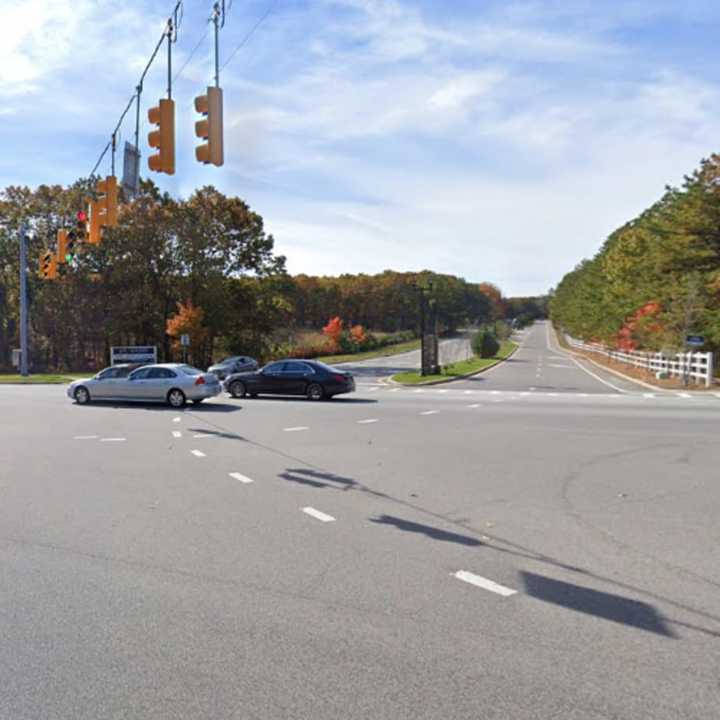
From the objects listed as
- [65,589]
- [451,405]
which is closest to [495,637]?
[65,589]

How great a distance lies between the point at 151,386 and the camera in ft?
70.0

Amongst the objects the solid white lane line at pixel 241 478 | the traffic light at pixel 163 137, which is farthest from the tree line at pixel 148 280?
the solid white lane line at pixel 241 478

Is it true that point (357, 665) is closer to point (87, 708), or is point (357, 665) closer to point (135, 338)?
point (87, 708)

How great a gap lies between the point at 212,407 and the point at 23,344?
2564 centimetres

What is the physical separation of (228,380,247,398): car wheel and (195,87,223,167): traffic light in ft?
44.1

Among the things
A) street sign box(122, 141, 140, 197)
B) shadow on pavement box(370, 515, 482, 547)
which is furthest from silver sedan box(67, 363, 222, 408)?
shadow on pavement box(370, 515, 482, 547)

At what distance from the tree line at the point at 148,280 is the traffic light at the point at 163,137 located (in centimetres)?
4190

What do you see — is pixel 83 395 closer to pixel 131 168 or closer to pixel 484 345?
pixel 131 168

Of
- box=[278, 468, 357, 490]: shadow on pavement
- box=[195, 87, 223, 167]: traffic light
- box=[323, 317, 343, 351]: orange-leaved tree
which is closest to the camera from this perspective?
box=[278, 468, 357, 490]: shadow on pavement

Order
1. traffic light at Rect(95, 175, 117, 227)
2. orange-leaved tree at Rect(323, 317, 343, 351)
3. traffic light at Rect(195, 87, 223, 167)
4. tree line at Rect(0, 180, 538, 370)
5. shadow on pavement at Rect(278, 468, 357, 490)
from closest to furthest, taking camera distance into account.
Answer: shadow on pavement at Rect(278, 468, 357, 490)
traffic light at Rect(195, 87, 223, 167)
traffic light at Rect(95, 175, 117, 227)
tree line at Rect(0, 180, 538, 370)
orange-leaved tree at Rect(323, 317, 343, 351)

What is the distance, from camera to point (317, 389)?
23.3m

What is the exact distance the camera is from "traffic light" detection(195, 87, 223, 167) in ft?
38.3

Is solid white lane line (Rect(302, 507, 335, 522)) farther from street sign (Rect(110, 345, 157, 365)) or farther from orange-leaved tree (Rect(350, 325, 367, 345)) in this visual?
orange-leaved tree (Rect(350, 325, 367, 345))

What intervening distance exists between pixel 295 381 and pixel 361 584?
1863 cm
